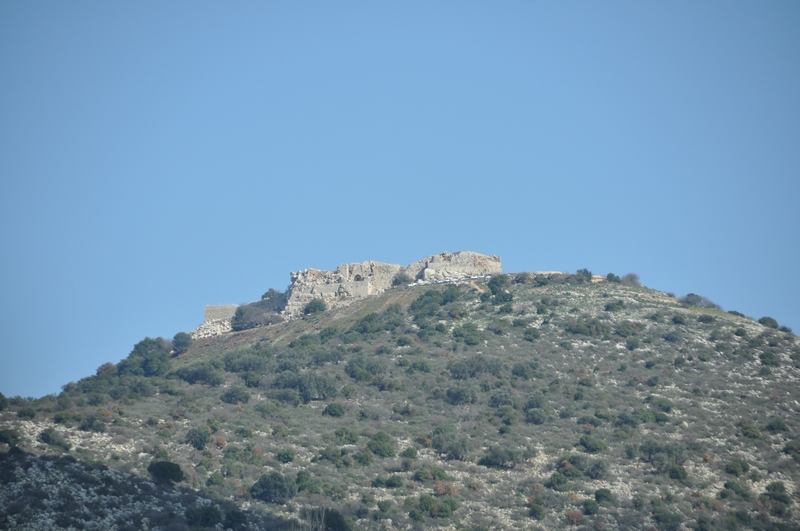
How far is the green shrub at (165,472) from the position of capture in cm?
3294

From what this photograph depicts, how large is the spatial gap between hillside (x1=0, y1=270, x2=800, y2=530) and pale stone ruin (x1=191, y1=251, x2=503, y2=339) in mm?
2186

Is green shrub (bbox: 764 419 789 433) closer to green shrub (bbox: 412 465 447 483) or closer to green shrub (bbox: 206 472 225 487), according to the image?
green shrub (bbox: 412 465 447 483)

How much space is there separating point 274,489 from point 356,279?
3275 cm

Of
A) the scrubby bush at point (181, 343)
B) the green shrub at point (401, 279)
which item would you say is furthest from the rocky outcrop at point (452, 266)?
the scrubby bush at point (181, 343)

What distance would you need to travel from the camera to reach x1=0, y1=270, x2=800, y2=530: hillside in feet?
109

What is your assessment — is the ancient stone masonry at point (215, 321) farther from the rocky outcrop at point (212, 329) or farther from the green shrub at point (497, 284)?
the green shrub at point (497, 284)

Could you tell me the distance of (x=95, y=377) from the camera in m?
54.7

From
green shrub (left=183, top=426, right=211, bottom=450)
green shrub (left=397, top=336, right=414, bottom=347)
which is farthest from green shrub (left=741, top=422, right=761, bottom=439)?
green shrub (left=183, top=426, right=211, bottom=450)

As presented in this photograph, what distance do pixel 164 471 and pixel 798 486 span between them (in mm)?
23299

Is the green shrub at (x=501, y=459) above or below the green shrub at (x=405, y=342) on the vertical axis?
below

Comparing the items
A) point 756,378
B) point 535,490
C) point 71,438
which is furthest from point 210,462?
point 756,378

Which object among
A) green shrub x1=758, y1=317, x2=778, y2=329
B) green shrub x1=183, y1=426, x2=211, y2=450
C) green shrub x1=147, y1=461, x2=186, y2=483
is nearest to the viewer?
green shrub x1=147, y1=461, x2=186, y2=483

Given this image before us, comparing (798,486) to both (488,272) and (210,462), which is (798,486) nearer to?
(210,462)

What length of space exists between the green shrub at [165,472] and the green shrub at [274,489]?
8.47 ft
